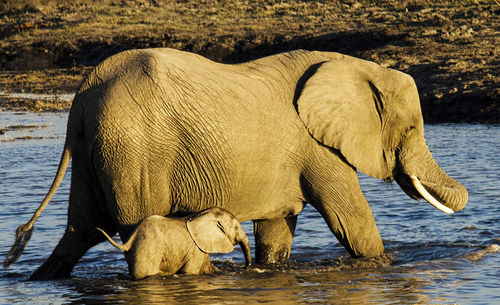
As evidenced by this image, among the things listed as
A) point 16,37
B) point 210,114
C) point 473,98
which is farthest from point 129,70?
point 16,37

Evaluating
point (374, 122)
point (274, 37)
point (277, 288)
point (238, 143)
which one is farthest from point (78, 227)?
point (274, 37)

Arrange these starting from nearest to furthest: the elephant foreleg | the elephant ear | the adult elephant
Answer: the adult elephant → the elephant ear → the elephant foreleg

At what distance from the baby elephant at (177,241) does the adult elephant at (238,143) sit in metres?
0.14

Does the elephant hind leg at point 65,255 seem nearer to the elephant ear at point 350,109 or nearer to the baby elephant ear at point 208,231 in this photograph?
the baby elephant ear at point 208,231

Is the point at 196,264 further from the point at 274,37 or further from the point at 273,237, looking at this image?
the point at 274,37

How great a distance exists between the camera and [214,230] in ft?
21.8

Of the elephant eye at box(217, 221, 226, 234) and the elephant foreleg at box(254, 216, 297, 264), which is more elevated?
the elephant eye at box(217, 221, 226, 234)

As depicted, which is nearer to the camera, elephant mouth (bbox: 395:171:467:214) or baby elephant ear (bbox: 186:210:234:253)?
baby elephant ear (bbox: 186:210:234:253)

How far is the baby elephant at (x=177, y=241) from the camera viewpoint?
6.44 m

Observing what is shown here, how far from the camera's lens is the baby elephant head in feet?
21.5

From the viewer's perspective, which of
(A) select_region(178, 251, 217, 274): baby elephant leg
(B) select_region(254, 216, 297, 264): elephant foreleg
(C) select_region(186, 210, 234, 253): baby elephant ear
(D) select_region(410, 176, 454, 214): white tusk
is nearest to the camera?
(C) select_region(186, 210, 234, 253): baby elephant ear

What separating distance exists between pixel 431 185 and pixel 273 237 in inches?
54.1

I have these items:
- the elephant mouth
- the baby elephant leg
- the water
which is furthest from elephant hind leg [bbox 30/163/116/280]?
the elephant mouth

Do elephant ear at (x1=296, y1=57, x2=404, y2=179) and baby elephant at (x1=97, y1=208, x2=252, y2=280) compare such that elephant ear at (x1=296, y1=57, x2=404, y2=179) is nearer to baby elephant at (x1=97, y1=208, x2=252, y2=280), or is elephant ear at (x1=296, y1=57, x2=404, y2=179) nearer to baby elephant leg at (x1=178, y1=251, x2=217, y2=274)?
baby elephant at (x1=97, y1=208, x2=252, y2=280)
